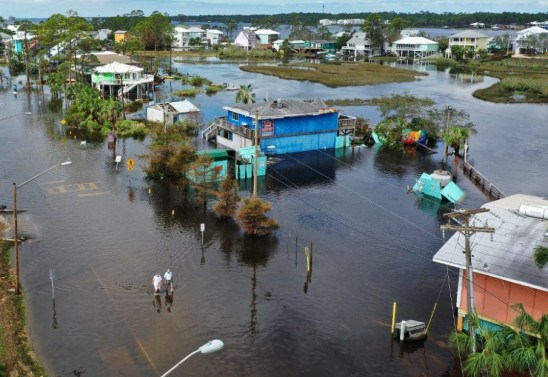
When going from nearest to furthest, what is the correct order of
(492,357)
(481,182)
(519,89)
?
(492,357) < (481,182) < (519,89)

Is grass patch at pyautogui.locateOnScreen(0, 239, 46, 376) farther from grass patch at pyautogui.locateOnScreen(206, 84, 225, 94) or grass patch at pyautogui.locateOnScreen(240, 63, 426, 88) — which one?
grass patch at pyautogui.locateOnScreen(240, 63, 426, 88)

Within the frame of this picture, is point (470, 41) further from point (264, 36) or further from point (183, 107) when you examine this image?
point (183, 107)

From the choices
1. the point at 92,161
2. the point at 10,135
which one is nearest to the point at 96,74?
the point at 10,135

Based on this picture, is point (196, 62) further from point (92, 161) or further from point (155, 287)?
point (155, 287)

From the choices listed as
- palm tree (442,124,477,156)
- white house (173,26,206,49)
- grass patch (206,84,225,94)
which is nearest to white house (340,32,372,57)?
white house (173,26,206,49)

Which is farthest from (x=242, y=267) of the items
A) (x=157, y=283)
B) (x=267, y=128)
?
(x=267, y=128)

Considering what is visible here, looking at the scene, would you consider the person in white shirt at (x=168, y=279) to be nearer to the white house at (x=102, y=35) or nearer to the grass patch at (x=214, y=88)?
the grass patch at (x=214, y=88)
